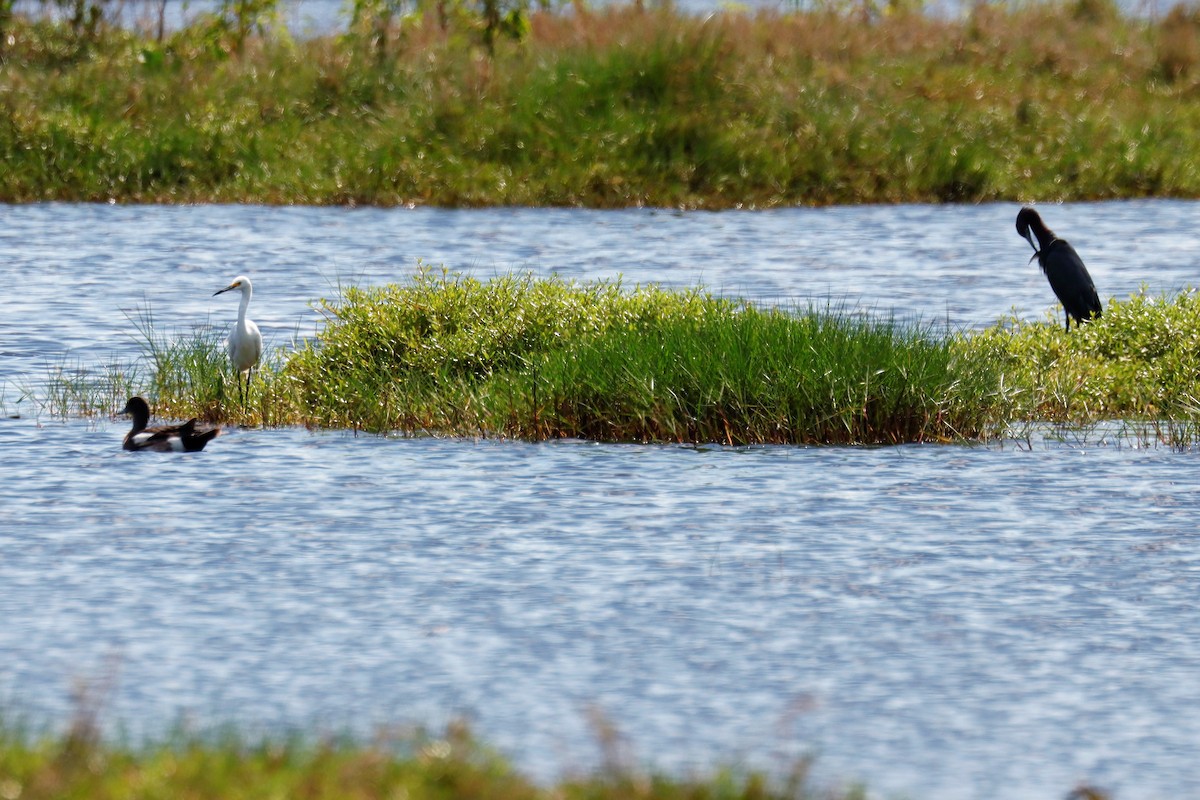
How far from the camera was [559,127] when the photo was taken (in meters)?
31.2

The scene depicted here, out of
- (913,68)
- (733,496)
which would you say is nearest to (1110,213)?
(913,68)

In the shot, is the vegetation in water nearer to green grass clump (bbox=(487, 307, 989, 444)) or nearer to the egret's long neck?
green grass clump (bbox=(487, 307, 989, 444))

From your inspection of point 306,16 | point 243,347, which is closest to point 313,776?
point 243,347

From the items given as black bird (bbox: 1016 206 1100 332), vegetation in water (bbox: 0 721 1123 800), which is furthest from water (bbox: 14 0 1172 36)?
vegetation in water (bbox: 0 721 1123 800)

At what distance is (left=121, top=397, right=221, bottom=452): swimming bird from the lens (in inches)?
568

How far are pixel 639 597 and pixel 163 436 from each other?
504 cm

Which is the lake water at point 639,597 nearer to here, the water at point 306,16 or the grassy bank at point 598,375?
the grassy bank at point 598,375

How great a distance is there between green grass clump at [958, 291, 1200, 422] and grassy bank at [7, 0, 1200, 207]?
14.1 metres

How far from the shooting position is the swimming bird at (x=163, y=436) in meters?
14.4

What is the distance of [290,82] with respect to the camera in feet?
109

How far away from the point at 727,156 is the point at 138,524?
20.5m

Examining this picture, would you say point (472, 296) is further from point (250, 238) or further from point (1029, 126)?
point (1029, 126)

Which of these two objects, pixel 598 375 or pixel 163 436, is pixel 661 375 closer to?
pixel 598 375

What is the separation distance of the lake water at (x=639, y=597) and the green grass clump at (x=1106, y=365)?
0.76m
